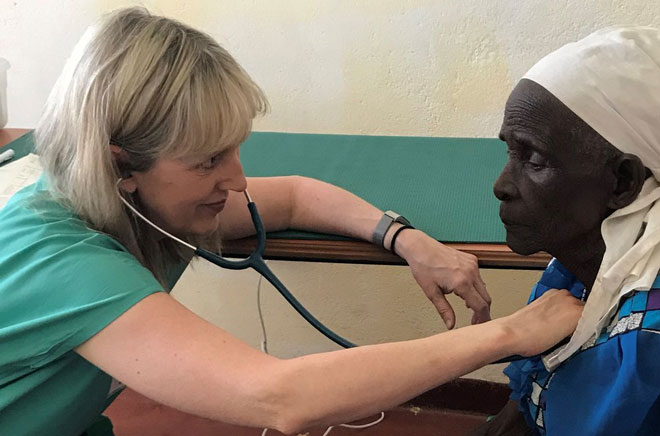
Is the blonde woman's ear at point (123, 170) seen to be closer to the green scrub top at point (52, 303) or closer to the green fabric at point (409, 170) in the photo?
the green scrub top at point (52, 303)

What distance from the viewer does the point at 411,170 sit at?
5.97 ft

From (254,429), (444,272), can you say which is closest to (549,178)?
(444,272)

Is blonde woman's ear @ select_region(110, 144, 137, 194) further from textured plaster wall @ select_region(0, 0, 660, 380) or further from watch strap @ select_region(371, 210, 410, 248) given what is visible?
textured plaster wall @ select_region(0, 0, 660, 380)

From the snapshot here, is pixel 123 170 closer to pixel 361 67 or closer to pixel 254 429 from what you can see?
pixel 361 67

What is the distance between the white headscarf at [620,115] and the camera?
1.03 m

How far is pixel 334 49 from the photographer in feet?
6.84

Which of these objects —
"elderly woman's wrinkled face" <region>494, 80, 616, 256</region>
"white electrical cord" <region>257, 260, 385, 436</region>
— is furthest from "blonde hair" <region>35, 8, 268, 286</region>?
"white electrical cord" <region>257, 260, 385, 436</region>

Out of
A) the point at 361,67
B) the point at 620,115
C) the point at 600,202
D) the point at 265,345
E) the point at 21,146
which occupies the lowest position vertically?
the point at 265,345

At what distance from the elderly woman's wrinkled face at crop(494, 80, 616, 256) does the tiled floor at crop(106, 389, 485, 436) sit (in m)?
1.34

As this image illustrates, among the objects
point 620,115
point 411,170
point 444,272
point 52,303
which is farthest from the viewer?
point 411,170

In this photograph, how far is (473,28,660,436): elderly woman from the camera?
3.40ft

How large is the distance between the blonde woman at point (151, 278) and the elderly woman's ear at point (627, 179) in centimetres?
19

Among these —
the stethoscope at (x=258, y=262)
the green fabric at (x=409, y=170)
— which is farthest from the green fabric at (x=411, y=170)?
the stethoscope at (x=258, y=262)

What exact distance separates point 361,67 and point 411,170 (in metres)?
0.41
